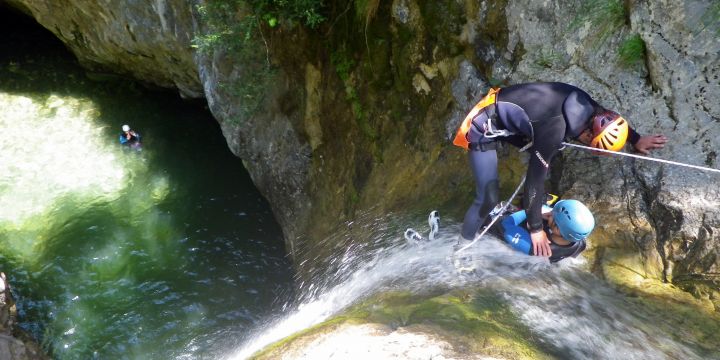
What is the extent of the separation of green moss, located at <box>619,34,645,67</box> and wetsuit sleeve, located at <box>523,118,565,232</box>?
1.60 metres

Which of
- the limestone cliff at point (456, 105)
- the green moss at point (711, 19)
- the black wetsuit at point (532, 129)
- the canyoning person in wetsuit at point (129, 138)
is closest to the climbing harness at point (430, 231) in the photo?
the limestone cliff at point (456, 105)

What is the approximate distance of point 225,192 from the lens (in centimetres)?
1159

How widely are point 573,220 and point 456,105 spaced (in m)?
2.33

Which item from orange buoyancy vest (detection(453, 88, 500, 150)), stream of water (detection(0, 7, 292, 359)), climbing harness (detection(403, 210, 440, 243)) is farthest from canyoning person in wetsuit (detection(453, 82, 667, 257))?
stream of water (detection(0, 7, 292, 359))

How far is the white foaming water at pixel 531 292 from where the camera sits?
395cm

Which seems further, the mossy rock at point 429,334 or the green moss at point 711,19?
the green moss at point 711,19

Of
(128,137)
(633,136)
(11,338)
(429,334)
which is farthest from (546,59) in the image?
(128,137)

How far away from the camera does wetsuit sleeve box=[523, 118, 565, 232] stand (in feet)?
13.0

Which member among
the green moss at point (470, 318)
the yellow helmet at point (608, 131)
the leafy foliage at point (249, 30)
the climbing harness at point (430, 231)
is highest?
the leafy foliage at point (249, 30)

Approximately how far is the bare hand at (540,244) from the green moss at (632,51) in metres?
2.05

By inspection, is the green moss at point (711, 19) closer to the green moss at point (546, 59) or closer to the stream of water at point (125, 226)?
the green moss at point (546, 59)

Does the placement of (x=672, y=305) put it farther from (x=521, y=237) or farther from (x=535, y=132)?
(x=535, y=132)

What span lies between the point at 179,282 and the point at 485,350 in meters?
7.60

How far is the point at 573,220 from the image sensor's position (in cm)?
419
